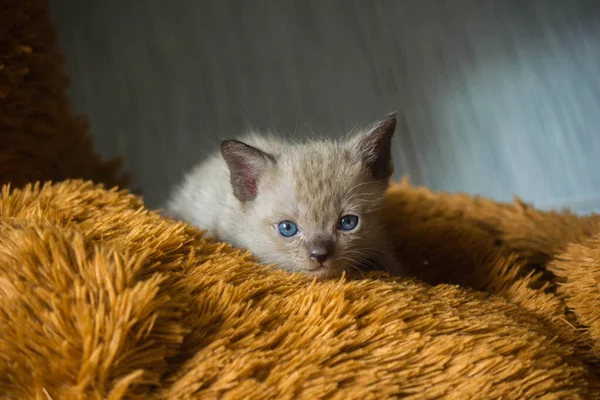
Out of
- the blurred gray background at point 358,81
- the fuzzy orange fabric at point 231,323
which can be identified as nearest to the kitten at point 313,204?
the fuzzy orange fabric at point 231,323

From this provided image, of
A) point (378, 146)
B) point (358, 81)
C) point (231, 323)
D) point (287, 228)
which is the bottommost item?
point (231, 323)

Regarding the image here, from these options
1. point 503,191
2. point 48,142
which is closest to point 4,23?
point 48,142

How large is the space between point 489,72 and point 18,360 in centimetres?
182

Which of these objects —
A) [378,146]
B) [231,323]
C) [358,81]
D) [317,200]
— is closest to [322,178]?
[317,200]

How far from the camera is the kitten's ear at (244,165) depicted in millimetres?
1102

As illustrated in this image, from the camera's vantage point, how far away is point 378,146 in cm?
115

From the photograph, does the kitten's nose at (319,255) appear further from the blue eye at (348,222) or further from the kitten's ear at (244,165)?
the kitten's ear at (244,165)

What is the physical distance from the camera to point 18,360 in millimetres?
567

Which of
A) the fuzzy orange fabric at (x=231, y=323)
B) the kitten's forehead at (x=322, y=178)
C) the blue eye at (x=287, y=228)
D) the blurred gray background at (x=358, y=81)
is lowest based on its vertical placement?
the fuzzy orange fabric at (x=231, y=323)

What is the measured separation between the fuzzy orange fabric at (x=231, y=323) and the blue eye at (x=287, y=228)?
183 mm

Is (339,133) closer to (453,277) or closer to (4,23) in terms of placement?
(453,277)

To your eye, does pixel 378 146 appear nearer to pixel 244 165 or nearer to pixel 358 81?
pixel 244 165

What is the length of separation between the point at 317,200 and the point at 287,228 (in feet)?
0.33

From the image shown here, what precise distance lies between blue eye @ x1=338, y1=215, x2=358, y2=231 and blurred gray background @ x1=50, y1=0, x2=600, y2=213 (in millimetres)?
726
